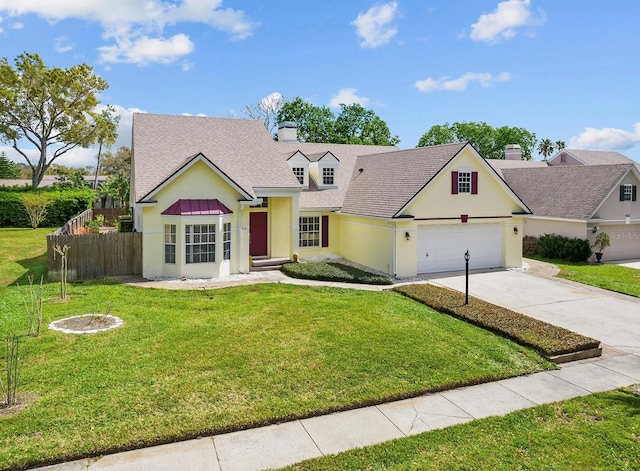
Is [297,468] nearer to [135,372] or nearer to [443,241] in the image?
[135,372]

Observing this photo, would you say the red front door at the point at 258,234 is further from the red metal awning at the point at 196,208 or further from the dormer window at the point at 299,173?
the red metal awning at the point at 196,208

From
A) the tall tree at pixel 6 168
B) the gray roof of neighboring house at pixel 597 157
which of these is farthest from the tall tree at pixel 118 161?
the gray roof of neighboring house at pixel 597 157

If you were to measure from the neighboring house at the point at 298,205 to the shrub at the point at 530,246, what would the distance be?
620 centimetres

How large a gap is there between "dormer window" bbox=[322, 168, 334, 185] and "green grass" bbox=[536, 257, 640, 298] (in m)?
12.1

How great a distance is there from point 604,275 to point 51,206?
36109 mm

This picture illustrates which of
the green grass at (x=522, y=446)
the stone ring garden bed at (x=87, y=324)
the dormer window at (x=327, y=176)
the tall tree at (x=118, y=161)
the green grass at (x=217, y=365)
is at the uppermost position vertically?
the tall tree at (x=118, y=161)

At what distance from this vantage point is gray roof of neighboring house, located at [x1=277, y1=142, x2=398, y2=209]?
23.2m

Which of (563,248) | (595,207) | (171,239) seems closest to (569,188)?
(595,207)

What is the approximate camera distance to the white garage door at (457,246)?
20.1m

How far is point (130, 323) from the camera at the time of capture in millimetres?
11648

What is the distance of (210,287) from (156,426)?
10.1m

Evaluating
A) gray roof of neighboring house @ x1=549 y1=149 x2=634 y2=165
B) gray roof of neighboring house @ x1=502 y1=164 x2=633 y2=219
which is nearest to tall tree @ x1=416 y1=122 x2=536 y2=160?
gray roof of neighboring house @ x1=549 y1=149 x2=634 y2=165

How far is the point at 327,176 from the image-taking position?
2423 centimetres

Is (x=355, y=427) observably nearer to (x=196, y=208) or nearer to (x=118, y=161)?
(x=196, y=208)
